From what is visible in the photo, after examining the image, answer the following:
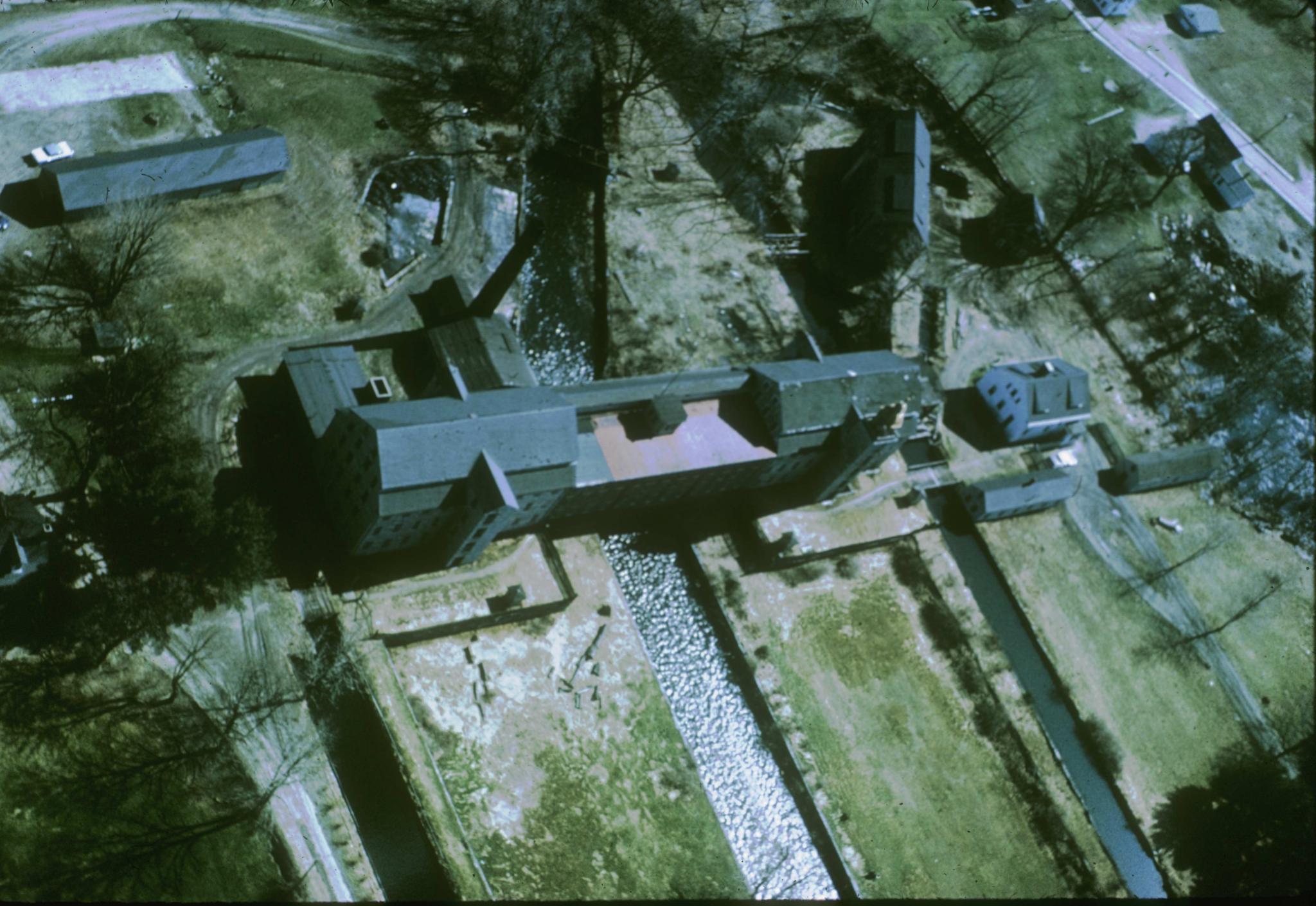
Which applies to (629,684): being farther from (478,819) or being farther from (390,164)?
(390,164)

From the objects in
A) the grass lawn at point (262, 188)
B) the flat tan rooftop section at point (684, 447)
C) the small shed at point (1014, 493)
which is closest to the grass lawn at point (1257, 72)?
the small shed at point (1014, 493)

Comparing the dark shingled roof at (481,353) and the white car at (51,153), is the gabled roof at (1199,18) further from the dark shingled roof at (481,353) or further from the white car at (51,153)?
the white car at (51,153)

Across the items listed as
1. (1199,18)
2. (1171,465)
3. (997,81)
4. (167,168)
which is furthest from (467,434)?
(1199,18)

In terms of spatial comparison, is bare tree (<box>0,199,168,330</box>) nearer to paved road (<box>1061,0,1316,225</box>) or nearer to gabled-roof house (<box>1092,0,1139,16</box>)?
paved road (<box>1061,0,1316,225</box>)

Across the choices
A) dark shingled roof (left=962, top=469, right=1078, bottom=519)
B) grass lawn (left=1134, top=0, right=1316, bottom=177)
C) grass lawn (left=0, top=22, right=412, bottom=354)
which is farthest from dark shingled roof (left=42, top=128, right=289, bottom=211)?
grass lawn (left=1134, top=0, right=1316, bottom=177)

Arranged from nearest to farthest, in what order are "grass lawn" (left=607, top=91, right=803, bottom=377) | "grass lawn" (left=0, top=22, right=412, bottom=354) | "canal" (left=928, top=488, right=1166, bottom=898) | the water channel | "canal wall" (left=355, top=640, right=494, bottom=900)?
"canal wall" (left=355, top=640, right=494, bottom=900) < the water channel < "grass lawn" (left=0, top=22, right=412, bottom=354) < "canal" (left=928, top=488, right=1166, bottom=898) < "grass lawn" (left=607, top=91, right=803, bottom=377)

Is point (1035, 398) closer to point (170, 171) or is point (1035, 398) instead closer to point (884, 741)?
point (884, 741)
